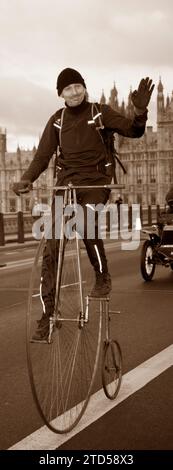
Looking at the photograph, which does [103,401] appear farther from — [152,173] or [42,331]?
[152,173]

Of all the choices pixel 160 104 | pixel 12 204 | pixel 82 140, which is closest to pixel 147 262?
pixel 82 140

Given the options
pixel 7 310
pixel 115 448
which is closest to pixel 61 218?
pixel 115 448

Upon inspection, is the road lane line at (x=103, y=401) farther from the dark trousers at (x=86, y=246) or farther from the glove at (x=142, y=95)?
the glove at (x=142, y=95)

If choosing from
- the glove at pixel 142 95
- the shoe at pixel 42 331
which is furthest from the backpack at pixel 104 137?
the shoe at pixel 42 331

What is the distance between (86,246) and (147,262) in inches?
302

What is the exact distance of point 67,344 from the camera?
399cm

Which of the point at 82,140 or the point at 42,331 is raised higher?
the point at 82,140

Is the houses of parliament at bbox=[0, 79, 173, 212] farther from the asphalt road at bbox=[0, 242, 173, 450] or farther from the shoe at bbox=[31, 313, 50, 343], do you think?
the shoe at bbox=[31, 313, 50, 343]

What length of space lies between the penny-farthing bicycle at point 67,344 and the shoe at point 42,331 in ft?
0.08

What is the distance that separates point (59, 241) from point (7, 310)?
4750 mm

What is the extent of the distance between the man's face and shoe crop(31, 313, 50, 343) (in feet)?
4.08

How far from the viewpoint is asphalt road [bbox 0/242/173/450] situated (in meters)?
3.82

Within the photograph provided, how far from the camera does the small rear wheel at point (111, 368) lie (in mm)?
4477

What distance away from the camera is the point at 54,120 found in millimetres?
4305
